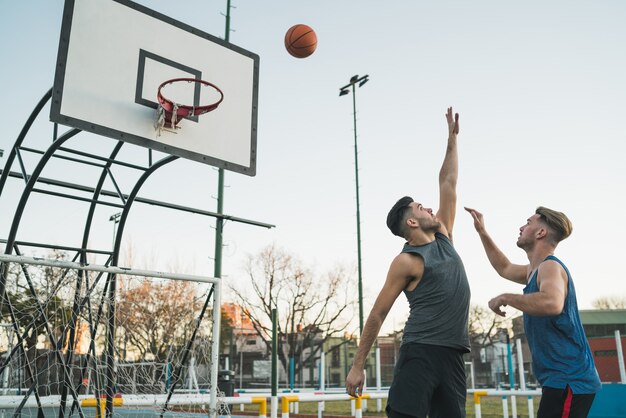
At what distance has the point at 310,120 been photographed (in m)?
Result: 15.3

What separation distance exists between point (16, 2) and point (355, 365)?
7424 millimetres

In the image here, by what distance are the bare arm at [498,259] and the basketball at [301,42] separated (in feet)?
11.5

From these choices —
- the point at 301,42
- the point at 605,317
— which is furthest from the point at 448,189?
the point at 605,317

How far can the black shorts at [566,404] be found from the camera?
2.95 metres

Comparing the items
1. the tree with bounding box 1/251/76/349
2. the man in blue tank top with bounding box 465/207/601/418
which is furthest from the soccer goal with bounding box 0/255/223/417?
the man in blue tank top with bounding box 465/207/601/418

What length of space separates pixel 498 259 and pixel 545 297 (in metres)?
1.05

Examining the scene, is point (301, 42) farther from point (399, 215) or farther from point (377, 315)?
point (377, 315)

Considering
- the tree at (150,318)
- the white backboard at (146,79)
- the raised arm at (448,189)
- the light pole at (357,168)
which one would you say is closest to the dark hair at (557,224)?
the raised arm at (448,189)

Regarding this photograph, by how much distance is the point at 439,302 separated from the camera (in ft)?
9.87

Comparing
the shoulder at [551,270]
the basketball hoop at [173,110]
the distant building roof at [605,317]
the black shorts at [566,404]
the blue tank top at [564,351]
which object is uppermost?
the basketball hoop at [173,110]

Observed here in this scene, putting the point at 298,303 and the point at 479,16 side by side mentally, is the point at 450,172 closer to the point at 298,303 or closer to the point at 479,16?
the point at 479,16

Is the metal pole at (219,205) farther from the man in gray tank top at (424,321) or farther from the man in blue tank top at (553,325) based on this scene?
the man in blue tank top at (553,325)

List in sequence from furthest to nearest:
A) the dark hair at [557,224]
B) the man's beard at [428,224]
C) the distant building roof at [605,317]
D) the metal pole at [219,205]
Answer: the distant building roof at [605,317] < the metal pole at [219,205] < the dark hair at [557,224] < the man's beard at [428,224]

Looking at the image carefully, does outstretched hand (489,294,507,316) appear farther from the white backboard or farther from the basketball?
the basketball
